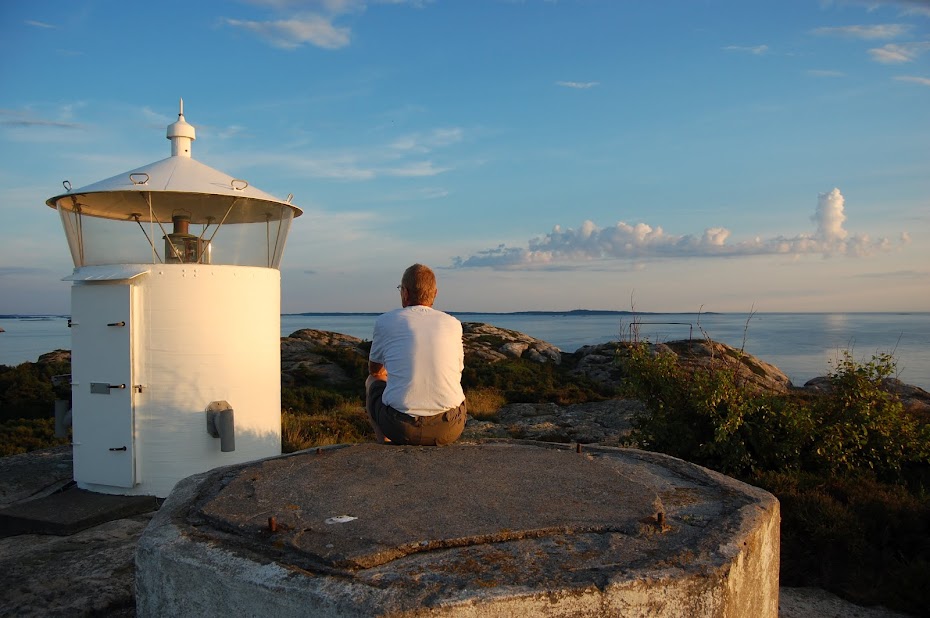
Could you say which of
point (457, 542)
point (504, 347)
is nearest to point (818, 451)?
point (457, 542)

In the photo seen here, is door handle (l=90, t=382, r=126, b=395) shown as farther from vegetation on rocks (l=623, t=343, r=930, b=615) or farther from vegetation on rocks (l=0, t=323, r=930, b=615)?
vegetation on rocks (l=623, t=343, r=930, b=615)

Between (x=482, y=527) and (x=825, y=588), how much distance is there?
3624 mm

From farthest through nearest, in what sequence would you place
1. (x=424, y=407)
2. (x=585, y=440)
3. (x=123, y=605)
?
(x=585, y=440) → (x=424, y=407) → (x=123, y=605)

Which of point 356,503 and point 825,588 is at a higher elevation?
→ point 356,503

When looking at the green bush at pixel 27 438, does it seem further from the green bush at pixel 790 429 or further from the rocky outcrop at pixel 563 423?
Answer: the green bush at pixel 790 429

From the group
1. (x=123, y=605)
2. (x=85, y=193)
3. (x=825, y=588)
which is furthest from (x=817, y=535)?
(x=85, y=193)

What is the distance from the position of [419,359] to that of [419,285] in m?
0.70

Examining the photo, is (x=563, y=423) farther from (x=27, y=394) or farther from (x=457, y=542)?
(x=27, y=394)

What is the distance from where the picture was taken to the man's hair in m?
5.84

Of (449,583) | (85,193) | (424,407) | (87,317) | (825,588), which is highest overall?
(85,193)

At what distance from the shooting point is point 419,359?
5438 millimetres

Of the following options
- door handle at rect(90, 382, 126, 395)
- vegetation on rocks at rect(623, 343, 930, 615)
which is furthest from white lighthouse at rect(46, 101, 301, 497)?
vegetation on rocks at rect(623, 343, 930, 615)

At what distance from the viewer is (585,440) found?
11.5 meters

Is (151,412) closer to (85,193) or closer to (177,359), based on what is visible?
(177,359)
